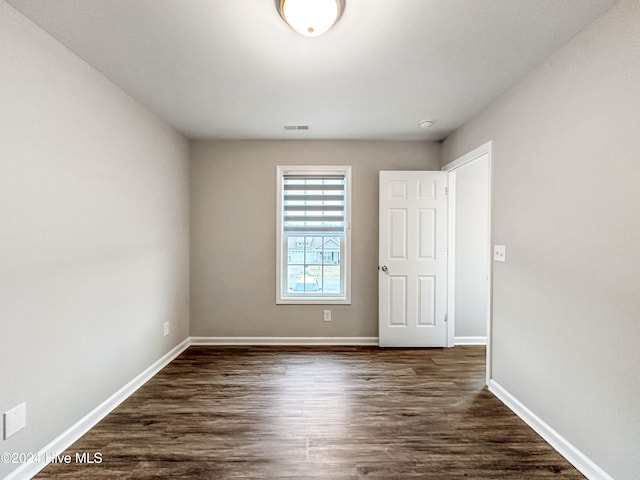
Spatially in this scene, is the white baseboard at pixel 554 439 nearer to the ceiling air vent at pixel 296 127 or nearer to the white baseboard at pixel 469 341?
the white baseboard at pixel 469 341

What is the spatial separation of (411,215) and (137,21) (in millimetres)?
2924

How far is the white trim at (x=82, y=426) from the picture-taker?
159 cm

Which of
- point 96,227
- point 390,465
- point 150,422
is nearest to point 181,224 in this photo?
point 96,227

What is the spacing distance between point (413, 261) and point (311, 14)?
2.69m

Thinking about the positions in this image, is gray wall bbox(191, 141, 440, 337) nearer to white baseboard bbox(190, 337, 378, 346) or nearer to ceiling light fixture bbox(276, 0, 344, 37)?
white baseboard bbox(190, 337, 378, 346)

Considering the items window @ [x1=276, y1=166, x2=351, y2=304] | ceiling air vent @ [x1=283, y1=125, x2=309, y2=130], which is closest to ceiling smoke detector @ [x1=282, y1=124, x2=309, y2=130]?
ceiling air vent @ [x1=283, y1=125, x2=309, y2=130]

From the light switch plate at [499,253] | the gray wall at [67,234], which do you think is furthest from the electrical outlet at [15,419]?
the light switch plate at [499,253]

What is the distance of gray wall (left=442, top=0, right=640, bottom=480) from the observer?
1443 millimetres

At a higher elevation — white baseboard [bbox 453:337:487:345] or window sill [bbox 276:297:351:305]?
window sill [bbox 276:297:351:305]

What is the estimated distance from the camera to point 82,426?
1.95m

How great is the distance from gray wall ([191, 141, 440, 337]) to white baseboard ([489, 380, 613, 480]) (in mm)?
1539

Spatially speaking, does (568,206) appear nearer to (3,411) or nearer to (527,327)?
(527,327)

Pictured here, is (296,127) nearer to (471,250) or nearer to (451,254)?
(451,254)

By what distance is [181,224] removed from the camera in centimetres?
339
